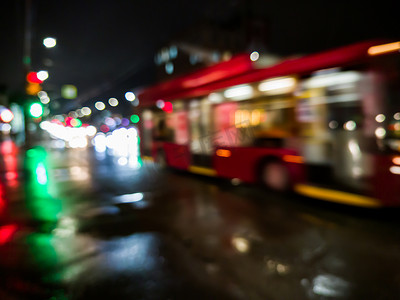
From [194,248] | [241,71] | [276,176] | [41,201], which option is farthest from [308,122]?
[41,201]

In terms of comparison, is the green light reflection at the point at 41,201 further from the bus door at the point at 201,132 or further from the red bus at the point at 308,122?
the red bus at the point at 308,122

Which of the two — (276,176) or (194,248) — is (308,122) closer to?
(276,176)

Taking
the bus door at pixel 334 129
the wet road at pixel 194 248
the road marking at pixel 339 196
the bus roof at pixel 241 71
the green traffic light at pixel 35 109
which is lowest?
the wet road at pixel 194 248

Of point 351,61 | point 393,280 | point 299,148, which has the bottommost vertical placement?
point 393,280

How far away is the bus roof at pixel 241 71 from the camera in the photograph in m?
5.68

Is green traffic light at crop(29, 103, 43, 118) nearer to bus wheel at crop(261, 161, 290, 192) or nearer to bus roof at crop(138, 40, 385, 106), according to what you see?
bus roof at crop(138, 40, 385, 106)

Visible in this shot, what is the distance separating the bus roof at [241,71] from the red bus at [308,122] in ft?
0.08

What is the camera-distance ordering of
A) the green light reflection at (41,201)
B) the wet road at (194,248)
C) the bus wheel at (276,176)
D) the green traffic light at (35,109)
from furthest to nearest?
the green traffic light at (35,109), the bus wheel at (276,176), the green light reflection at (41,201), the wet road at (194,248)

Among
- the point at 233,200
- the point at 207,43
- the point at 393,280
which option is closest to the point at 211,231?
the point at 233,200

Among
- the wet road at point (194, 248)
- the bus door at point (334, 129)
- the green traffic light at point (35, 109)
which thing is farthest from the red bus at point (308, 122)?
the green traffic light at point (35, 109)

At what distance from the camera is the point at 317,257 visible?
4.04 meters

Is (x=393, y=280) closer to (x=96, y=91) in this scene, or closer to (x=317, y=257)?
(x=317, y=257)

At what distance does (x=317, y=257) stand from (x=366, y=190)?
2.19 m

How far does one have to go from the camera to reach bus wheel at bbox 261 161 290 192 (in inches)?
279
